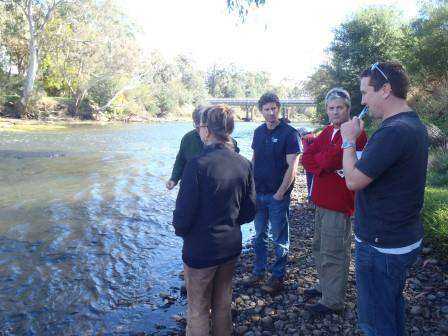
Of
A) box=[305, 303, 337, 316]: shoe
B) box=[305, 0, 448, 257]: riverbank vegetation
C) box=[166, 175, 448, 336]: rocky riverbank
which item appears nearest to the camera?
box=[166, 175, 448, 336]: rocky riverbank

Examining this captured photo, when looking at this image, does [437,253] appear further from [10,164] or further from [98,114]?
[98,114]

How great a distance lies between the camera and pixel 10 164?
15.3 metres

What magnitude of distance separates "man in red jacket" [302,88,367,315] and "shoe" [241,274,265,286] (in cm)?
93

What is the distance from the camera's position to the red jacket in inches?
145

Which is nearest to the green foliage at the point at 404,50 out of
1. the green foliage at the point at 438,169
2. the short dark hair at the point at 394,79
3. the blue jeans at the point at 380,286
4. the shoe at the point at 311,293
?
the green foliage at the point at 438,169

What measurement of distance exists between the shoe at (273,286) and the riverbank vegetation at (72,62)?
126 ft

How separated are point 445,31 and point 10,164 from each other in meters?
19.0

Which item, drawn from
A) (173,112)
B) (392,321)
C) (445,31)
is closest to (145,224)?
(392,321)

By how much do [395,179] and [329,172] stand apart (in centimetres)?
133

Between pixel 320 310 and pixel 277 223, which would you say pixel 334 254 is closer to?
pixel 320 310

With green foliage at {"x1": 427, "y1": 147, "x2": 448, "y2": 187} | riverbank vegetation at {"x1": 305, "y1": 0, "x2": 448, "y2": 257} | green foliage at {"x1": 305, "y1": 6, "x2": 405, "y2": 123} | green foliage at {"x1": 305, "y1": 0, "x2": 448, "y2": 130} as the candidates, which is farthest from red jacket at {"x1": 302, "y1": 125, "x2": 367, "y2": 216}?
green foliage at {"x1": 305, "y1": 6, "x2": 405, "y2": 123}

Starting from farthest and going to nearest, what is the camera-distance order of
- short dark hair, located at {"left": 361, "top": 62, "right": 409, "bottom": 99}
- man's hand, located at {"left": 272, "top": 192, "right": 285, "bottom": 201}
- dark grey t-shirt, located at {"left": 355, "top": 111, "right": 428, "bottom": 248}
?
man's hand, located at {"left": 272, "top": 192, "right": 285, "bottom": 201}, short dark hair, located at {"left": 361, "top": 62, "right": 409, "bottom": 99}, dark grey t-shirt, located at {"left": 355, "top": 111, "right": 428, "bottom": 248}

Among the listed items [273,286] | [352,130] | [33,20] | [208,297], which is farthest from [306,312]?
[33,20]

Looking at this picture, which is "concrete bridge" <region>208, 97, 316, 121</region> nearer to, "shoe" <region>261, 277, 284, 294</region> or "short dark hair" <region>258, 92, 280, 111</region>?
"short dark hair" <region>258, 92, 280, 111</region>
